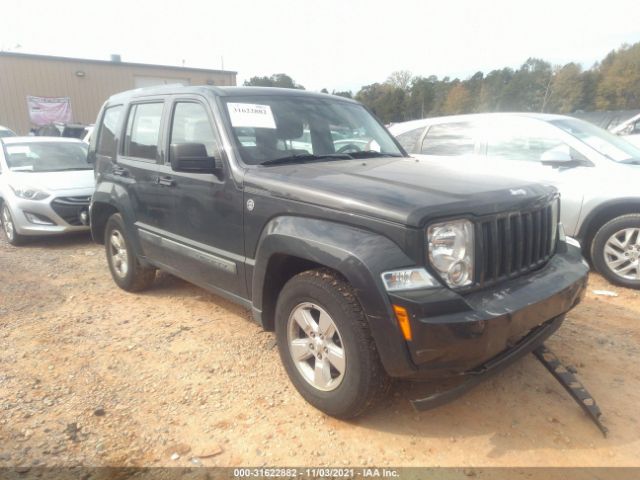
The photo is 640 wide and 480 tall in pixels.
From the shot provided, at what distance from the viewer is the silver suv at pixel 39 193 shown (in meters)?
6.61

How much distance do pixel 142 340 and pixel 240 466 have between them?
173 centimetres

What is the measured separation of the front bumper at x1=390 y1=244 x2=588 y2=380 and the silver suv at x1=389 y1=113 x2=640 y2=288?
2419 millimetres

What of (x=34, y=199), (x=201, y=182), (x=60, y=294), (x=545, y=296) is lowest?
(x=60, y=294)

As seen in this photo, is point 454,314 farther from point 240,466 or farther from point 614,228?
point 614,228

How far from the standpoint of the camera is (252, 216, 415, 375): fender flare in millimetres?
2203

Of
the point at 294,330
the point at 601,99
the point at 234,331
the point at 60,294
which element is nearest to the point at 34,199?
the point at 60,294

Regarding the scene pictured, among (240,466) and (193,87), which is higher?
(193,87)

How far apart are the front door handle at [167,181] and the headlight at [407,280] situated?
2113mm

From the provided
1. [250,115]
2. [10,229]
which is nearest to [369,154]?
[250,115]

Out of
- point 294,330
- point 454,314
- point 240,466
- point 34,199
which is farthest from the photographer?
point 34,199

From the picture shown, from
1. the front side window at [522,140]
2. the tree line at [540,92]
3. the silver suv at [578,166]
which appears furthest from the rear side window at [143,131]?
the tree line at [540,92]

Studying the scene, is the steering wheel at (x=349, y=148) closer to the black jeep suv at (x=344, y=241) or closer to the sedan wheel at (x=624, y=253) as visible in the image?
the black jeep suv at (x=344, y=241)

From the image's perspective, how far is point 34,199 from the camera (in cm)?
664

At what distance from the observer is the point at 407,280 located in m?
2.20
